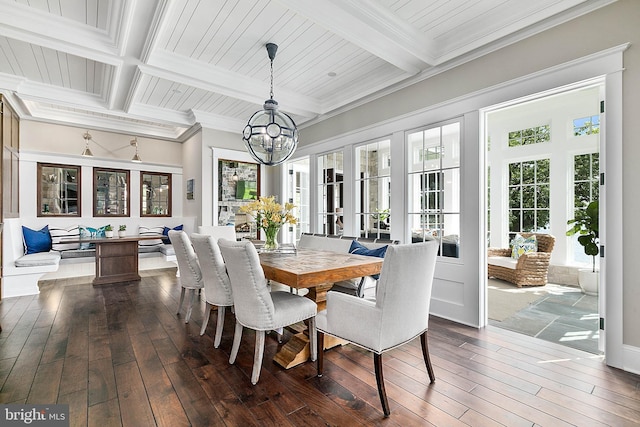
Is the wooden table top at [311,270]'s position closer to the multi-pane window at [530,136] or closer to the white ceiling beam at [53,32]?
the white ceiling beam at [53,32]

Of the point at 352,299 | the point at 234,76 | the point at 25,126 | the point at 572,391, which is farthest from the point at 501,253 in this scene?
the point at 25,126

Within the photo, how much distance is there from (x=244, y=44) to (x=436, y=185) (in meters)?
2.61

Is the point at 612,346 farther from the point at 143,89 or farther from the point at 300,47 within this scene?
the point at 143,89

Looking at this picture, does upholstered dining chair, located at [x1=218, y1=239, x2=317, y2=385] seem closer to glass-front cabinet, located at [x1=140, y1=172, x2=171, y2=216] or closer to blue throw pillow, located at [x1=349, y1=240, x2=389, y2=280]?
blue throw pillow, located at [x1=349, y1=240, x2=389, y2=280]

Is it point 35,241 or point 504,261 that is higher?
point 35,241

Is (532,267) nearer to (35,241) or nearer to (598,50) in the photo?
(598,50)

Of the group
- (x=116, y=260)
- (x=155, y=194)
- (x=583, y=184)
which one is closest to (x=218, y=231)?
(x=116, y=260)

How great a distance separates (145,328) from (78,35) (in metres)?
2.95

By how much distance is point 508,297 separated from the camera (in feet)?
13.7

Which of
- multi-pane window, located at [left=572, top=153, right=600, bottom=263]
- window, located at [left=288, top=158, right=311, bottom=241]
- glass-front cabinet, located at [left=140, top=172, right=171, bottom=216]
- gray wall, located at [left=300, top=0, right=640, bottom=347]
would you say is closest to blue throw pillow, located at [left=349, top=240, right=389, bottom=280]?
gray wall, located at [left=300, top=0, right=640, bottom=347]

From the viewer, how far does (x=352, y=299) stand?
1.89 m

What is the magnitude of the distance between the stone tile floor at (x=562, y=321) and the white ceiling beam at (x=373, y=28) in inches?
115

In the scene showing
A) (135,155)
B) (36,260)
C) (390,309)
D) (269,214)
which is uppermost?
(135,155)

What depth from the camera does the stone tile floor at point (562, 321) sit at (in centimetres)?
277
